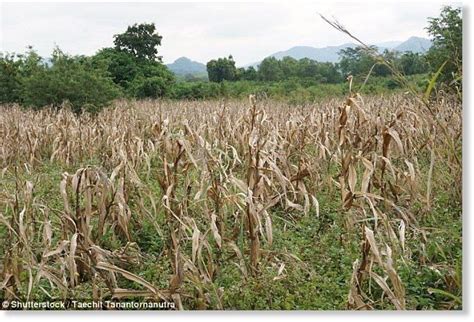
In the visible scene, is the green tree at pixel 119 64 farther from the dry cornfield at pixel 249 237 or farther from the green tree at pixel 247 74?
the dry cornfield at pixel 249 237

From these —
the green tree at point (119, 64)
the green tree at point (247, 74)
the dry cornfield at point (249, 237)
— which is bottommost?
the dry cornfield at point (249, 237)

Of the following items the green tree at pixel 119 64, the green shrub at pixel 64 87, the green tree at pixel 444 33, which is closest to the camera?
the green tree at pixel 444 33

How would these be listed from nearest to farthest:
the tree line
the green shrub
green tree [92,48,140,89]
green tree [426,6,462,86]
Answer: green tree [426,6,462,86]
the tree line
the green shrub
green tree [92,48,140,89]

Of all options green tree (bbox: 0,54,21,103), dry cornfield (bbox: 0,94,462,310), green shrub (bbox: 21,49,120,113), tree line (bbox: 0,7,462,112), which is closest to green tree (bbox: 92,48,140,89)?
tree line (bbox: 0,7,462,112)

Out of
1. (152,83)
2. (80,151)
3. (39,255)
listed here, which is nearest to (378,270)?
(39,255)

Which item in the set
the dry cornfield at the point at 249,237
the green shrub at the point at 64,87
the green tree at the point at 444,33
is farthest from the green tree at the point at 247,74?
the green tree at the point at 444,33

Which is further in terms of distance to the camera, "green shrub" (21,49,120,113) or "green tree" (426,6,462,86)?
"green shrub" (21,49,120,113)

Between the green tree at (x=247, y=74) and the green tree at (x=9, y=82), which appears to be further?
the green tree at (x=9, y=82)

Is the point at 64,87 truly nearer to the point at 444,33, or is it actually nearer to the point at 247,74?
the point at 247,74

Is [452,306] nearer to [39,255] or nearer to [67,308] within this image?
[67,308]

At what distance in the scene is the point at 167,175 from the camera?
2.16 m

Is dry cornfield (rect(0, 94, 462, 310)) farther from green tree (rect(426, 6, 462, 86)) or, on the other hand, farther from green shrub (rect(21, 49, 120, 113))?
green shrub (rect(21, 49, 120, 113))

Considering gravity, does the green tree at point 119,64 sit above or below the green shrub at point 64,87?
above

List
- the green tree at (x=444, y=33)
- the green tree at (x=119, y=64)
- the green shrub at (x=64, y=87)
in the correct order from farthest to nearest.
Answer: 1. the green tree at (x=119, y=64)
2. the green shrub at (x=64, y=87)
3. the green tree at (x=444, y=33)
